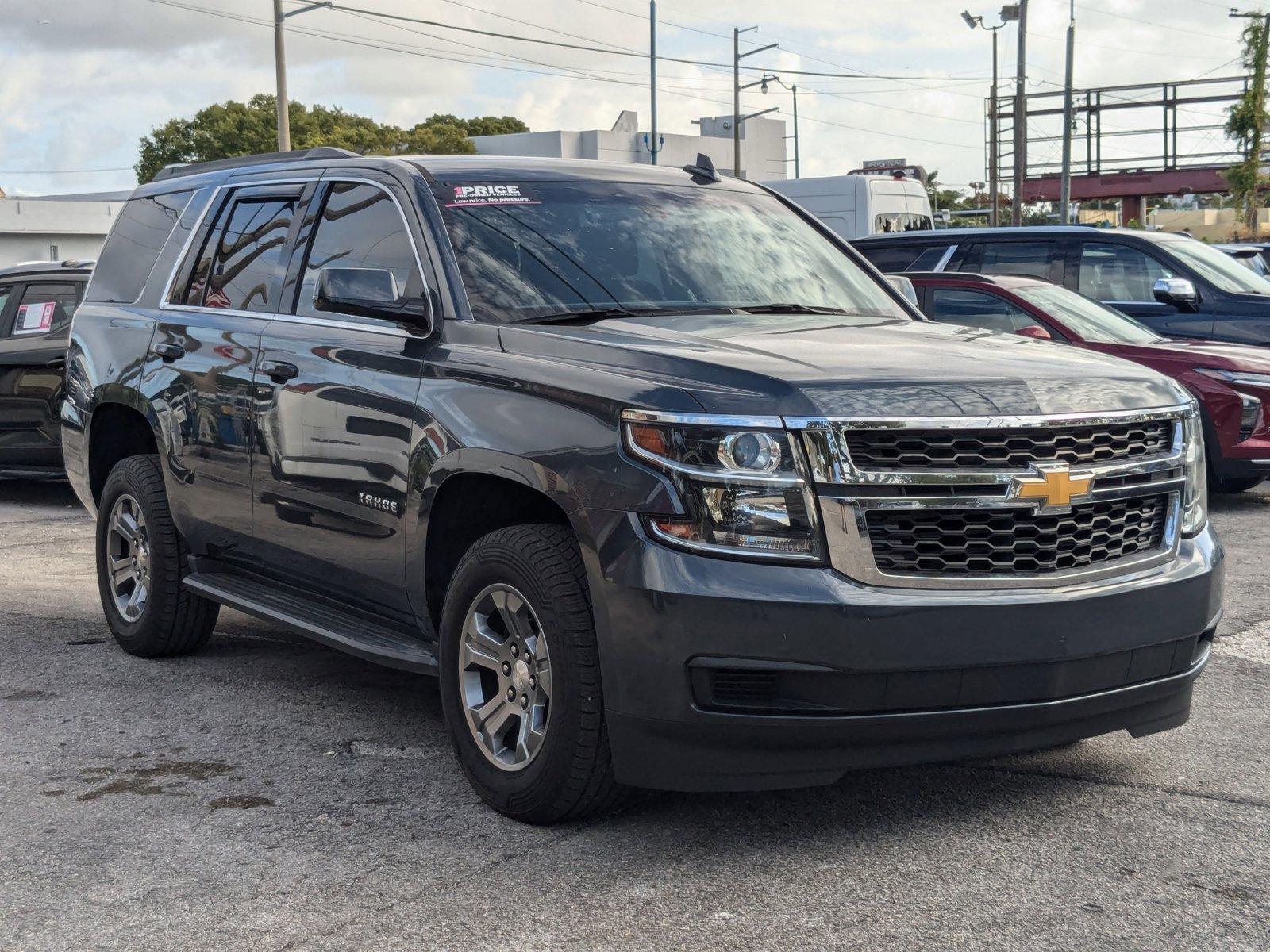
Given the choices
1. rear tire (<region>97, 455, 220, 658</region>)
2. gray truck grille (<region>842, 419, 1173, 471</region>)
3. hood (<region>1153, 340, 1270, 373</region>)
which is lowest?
rear tire (<region>97, 455, 220, 658</region>)

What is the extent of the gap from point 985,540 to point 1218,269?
9.60 metres

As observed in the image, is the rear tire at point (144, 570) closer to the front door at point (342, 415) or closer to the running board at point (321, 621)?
the running board at point (321, 621)

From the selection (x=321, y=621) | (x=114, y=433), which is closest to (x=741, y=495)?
(x=321, y=621)

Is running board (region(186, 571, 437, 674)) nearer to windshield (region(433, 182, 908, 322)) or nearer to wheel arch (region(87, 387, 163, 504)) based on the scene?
wheel arch (region(87, 387, 163, 504))

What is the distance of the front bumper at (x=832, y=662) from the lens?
362 cm

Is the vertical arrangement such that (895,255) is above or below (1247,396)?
above

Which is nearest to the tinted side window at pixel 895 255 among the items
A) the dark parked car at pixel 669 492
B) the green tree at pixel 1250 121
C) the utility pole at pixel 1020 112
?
the dark parked car at pixel 669 492

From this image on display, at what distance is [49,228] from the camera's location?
6956cm

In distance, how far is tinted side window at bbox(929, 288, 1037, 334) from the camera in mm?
10414

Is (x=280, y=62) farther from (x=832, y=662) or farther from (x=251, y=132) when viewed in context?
(x=251, y=132)

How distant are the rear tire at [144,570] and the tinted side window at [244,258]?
2.61 feet

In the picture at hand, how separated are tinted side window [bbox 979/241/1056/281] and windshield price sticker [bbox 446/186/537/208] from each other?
7936 mm

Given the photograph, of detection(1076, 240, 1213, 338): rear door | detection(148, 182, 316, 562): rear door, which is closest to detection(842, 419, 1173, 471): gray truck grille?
detection(148, 182, 316, 562): rear door

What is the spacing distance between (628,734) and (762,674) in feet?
1.24
